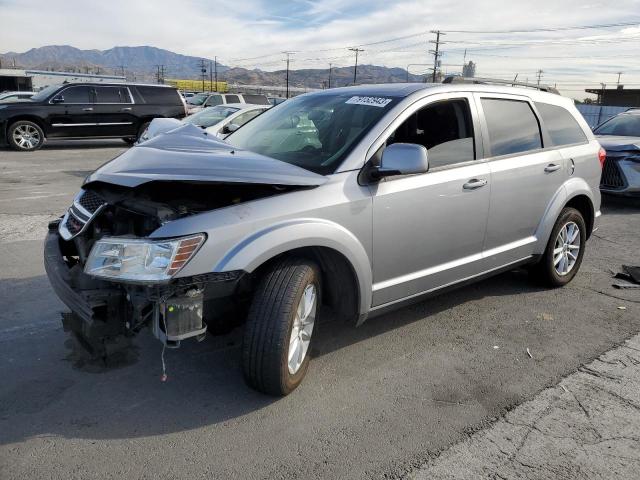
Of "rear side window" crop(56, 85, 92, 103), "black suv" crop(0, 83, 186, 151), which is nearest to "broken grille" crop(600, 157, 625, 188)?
"black suv" crop(0, 83, 186, 151)

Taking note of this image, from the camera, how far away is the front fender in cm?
277

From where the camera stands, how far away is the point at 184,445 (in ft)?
8.80

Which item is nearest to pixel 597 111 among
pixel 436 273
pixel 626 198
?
pixel 626 198

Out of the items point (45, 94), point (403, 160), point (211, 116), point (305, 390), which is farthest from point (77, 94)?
point (305, 390)

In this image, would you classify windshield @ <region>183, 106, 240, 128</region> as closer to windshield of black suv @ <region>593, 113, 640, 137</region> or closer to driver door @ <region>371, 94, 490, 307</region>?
windshield of black suv @ <region>593, 113, 640, 137</region>

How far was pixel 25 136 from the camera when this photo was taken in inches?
565

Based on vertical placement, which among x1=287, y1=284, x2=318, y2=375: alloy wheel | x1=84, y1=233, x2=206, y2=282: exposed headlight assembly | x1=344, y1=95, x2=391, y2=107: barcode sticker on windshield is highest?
x1=344, y1=95, x2=391, y2=107: barcode sticker on windshield

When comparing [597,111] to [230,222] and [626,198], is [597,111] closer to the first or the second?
[626,198]

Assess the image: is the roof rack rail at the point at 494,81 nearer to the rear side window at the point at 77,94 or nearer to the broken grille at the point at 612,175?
the broken grille at the point at 612,175

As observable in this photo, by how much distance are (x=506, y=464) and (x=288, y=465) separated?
1.06 m

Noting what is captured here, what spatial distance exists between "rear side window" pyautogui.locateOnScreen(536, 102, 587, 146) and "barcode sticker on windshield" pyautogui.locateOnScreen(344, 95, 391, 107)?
1819mm

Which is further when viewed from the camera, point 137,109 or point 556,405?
point 137,109

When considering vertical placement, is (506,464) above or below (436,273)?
below

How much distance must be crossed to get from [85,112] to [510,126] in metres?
13.5
